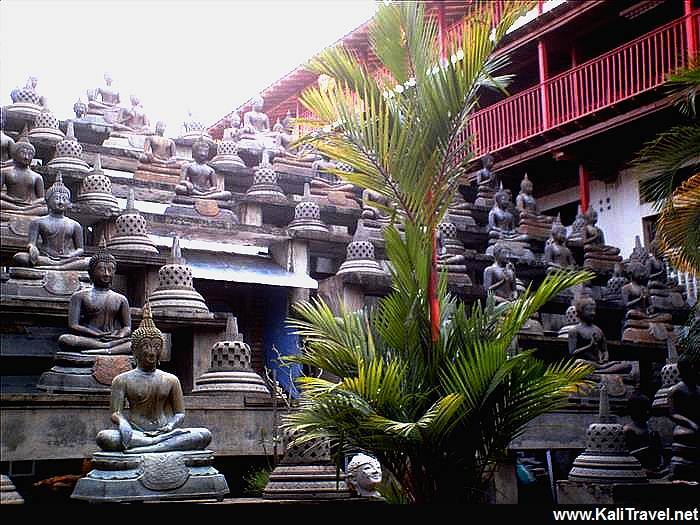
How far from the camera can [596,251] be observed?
54.7 ft

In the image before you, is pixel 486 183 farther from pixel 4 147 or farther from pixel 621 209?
pixel 4 147

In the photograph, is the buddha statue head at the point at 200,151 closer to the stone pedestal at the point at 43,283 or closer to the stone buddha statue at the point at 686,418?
the stone pedestal at the point at 43,283

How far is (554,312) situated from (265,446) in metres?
6.99

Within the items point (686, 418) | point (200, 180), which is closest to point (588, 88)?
point (200, 180)

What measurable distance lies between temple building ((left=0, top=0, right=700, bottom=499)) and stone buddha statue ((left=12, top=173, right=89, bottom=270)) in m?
0.03

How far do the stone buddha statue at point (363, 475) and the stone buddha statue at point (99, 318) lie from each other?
2430 millimetres

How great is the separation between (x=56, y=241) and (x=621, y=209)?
11.6m

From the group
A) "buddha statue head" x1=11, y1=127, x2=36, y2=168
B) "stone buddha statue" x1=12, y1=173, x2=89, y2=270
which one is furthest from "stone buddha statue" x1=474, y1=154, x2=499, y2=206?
"stone buddha statue" x1=12, y1=173, x2=89, y2=270

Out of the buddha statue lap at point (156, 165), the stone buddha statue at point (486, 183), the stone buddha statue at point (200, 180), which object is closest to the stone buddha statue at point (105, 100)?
the buddha statue lap at point (156, 165)

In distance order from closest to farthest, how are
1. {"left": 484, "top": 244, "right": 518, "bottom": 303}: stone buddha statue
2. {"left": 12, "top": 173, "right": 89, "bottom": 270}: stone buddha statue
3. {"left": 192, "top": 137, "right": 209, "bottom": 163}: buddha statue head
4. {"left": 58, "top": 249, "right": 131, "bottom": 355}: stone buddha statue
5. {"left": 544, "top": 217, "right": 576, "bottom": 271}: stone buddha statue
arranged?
Result: {"left": 58, "top": 249, "right": 131, "bottom": 355}: stone buddha statue < {"left": 12, "top": 173, "right": 89, "bottom": 270}: stone buddha statue < {"left": 484, "top": 244, "right": 518, "bottom": 303}: stone buddha statue < {"left": 192, "top": 137, "right": 209, "bottom": 163}: buddha statue head < {"left": 544, "top": 217, "right": 576, "bottom": 271}: stone buddha statue

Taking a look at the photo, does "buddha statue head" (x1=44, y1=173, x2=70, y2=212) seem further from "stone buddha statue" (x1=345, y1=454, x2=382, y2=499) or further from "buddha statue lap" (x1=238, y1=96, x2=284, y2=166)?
"buddha statue lap" (x1=238, y1=96, x2=284, y2=166)

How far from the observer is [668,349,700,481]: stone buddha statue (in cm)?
950

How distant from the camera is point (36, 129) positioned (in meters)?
14.0

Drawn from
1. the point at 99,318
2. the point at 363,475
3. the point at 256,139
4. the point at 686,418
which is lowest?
the point at 363,475
